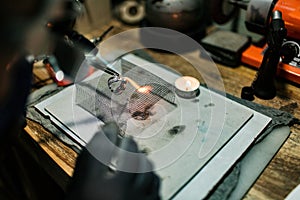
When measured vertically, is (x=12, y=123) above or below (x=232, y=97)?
above

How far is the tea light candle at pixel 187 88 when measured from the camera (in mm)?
813

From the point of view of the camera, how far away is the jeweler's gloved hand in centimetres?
58

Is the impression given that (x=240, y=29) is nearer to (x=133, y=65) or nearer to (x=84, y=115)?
(x=133, y=65)

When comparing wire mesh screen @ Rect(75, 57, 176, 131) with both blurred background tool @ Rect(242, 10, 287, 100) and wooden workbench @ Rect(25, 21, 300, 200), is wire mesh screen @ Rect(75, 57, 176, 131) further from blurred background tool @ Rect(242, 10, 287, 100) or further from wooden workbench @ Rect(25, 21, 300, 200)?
blurred background tool @ Rect(242, 10, 287, 100)

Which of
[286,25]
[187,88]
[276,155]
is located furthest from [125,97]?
[286,25]

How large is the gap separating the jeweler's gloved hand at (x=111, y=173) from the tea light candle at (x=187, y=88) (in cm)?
20

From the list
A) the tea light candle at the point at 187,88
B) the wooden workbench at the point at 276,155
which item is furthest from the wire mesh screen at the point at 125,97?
the wooden workbench at the point at 276,155

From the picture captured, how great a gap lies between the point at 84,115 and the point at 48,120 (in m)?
0.10

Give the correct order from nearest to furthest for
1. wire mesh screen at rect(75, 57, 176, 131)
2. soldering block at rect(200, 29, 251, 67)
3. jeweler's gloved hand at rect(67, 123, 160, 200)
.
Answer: jeweler's gloved hand at rect(67, 123, 160, 200) → wire mesh screen at rect(75, 57, 176, 131) → soldering block at rect(200, 29, 251, 67)

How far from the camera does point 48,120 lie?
0.82 metres

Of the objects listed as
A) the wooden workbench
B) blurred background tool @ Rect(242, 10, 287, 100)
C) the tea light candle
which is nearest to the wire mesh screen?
the tea light candle

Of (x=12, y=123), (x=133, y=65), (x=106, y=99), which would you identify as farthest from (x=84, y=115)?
(x=12, y=123)

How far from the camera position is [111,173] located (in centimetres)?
61

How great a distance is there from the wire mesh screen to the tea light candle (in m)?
0.02
